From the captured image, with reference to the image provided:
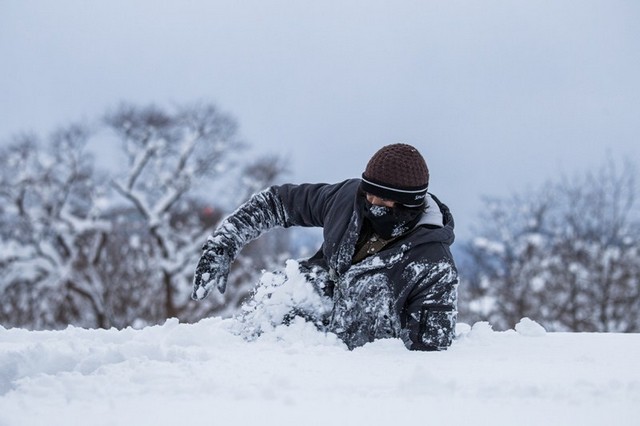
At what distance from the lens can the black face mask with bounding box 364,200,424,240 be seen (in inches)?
129

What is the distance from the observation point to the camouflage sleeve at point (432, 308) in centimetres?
308

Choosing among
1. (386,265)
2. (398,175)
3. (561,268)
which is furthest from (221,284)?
(561,268)

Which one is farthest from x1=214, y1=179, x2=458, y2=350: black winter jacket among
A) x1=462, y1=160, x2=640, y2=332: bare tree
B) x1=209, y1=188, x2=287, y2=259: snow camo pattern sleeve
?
x1=462, y1=160, x2=640, y2=332: bare tree

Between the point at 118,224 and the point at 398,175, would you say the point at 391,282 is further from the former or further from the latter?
the point at 118,224

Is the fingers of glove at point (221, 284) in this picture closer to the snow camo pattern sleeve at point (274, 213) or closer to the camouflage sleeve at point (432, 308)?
the snow camo pattern sleeve at point (274, 213)

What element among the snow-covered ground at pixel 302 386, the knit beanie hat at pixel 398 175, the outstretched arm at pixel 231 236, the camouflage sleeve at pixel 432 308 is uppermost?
the knit beanie hat at pixel 398 175

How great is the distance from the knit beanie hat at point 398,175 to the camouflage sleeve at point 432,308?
0.35 m

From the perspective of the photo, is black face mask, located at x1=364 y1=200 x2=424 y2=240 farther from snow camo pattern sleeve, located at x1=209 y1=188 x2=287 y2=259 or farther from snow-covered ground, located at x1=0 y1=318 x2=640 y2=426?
snow camo pattern sleeve, located at x1=209 y1=188 x2=287 y2=259

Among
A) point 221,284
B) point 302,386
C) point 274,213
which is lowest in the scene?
point 302,386

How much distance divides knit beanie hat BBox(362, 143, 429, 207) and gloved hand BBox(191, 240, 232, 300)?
3.04ft

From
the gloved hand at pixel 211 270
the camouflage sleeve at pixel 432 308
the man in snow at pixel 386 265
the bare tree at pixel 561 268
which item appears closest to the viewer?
the camouflage sleeve at pixel 432 308

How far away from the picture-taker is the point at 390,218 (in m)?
3.29

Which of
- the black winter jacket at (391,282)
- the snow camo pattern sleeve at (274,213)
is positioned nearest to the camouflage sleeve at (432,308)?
the black winter jacket at (391,282)

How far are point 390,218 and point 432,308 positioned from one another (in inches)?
19.2
